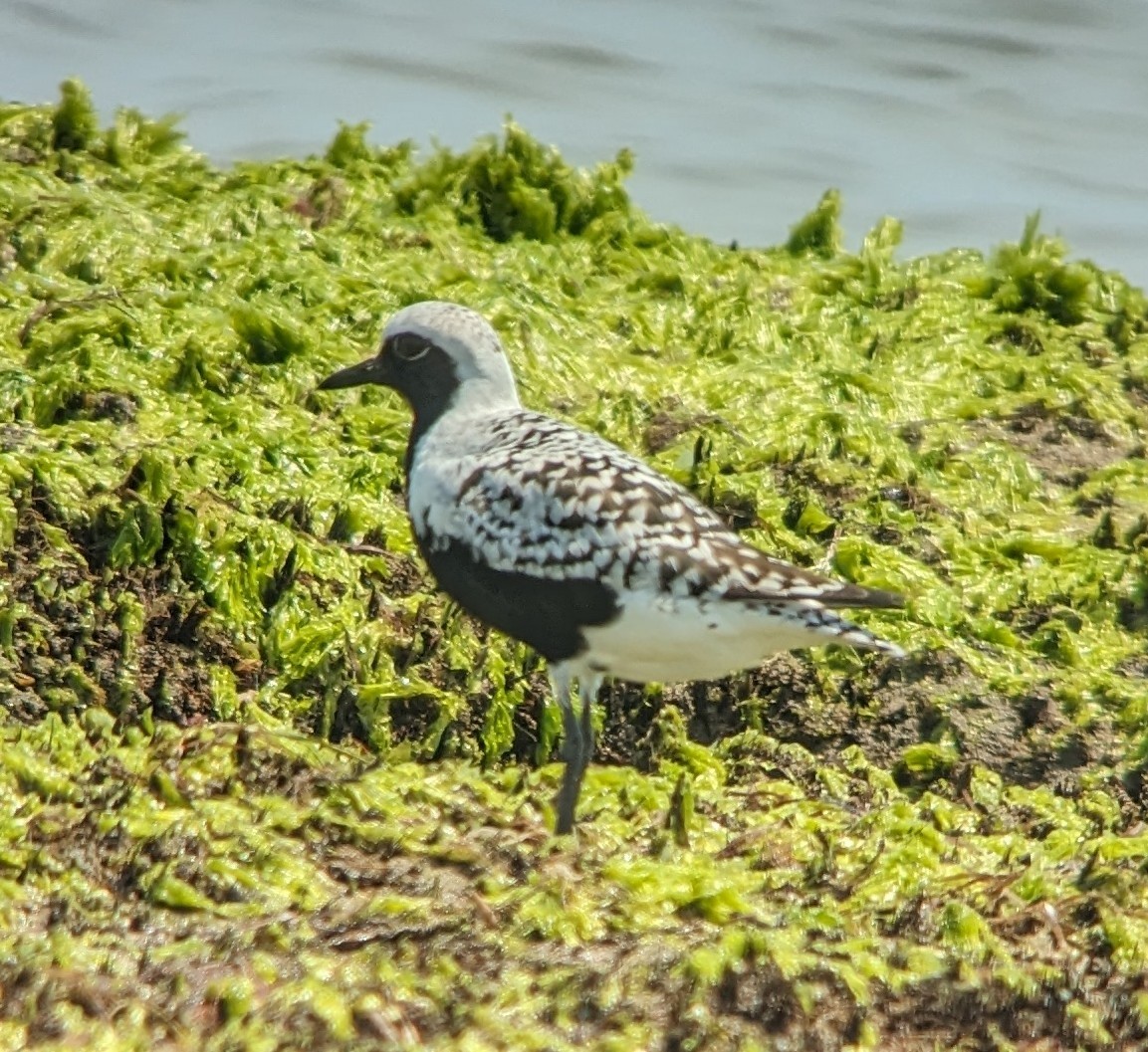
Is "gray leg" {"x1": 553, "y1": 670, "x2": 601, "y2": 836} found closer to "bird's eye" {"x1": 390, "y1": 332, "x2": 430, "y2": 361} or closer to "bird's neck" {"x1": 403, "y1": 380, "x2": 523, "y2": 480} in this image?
"bird's neck" {"x1": 403, "y1": 380, "x2": 523, "y2": 480}

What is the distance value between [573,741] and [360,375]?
1518mm

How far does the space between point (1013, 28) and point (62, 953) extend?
13.8 meters

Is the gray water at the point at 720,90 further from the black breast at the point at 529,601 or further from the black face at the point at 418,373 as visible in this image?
the black breast at the point at 529,601

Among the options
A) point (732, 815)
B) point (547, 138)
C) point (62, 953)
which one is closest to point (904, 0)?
point (547, 138)

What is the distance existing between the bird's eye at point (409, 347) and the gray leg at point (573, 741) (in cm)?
120


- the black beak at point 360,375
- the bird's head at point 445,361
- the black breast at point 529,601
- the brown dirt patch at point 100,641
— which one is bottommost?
the brown dirt patch at point 100,641

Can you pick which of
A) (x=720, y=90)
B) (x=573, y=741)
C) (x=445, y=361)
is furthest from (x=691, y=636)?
(x=720, y=90)

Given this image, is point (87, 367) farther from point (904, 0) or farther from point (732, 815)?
point (904, 0)

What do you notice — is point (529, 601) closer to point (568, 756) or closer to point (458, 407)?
point (568, 756)

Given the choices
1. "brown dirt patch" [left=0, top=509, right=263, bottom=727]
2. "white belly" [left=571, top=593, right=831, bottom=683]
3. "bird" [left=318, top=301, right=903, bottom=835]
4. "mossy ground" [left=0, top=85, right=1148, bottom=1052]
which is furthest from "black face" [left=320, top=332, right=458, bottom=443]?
"white belly" [left=571, top=593, right=831, bottom=683]

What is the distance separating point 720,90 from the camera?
15.4 m

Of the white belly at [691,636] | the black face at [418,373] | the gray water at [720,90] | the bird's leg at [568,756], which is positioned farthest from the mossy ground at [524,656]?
the gray water at [720,90]

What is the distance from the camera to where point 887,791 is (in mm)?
6266

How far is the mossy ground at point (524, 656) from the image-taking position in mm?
4855
